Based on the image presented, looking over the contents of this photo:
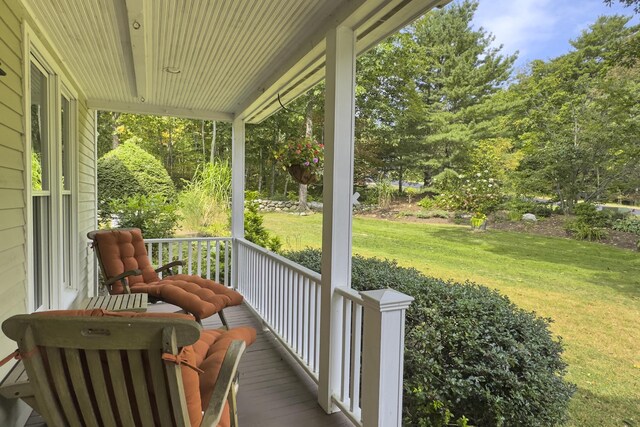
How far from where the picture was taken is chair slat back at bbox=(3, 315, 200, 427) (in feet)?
4.00

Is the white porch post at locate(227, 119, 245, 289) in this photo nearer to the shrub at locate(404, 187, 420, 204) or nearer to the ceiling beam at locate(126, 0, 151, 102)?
the ceiling beam at locate(126, 0, 151, 102)

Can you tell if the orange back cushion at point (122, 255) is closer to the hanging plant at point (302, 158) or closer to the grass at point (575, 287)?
the hanging plant at point (302, 158)

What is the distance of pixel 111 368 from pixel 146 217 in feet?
17.7

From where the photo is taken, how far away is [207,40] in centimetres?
270

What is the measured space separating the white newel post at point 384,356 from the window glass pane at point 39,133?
2.45 meters

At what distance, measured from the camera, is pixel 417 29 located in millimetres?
9430

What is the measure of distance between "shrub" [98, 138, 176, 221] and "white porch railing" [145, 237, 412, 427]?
5.33 metres

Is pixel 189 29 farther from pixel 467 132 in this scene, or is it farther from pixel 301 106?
pixel 467 132

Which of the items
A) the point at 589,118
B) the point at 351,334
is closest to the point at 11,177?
the point at 351,334

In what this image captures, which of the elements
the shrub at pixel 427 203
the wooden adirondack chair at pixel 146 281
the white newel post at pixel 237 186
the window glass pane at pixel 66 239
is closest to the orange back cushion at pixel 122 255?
the wooden adirondack chair at pixel 146 281

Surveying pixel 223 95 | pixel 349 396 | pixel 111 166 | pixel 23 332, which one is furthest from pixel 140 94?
pixel 111 166

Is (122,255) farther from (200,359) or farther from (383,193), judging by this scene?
(383,193)

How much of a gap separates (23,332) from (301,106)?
7.63 m

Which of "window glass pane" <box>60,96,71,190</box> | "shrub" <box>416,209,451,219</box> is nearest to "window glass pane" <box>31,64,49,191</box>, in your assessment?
"window glass pane" <box>60,96,71,190</box>
